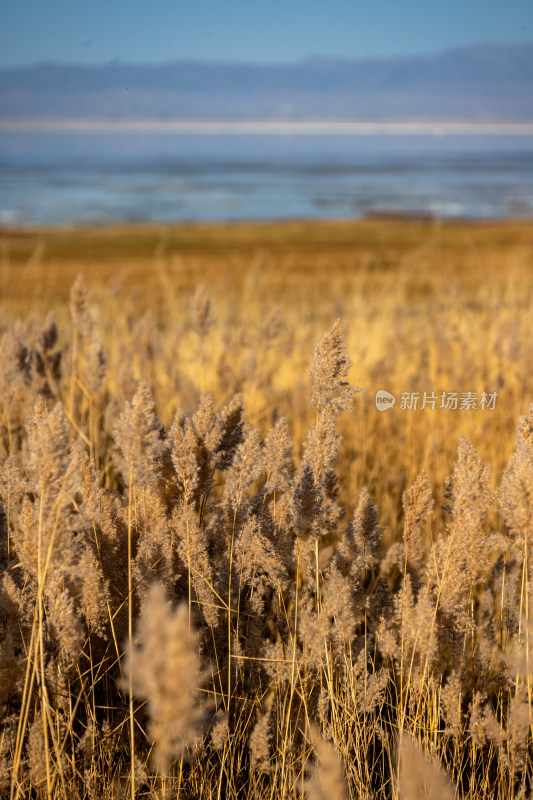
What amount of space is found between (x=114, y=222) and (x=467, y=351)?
26.2 meters

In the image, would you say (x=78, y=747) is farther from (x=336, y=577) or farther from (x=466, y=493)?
(x=466, y=493)

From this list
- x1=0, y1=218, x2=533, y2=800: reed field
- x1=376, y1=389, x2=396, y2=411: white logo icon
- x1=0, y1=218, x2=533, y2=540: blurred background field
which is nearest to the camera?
x1=0, y1=218, x2=533, y2=800: reed field

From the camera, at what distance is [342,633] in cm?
160

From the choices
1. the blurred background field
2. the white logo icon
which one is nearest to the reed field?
the blurred background field

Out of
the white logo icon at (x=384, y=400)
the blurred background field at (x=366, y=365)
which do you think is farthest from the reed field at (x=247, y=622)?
the white logo icon at (x=384, y=400)

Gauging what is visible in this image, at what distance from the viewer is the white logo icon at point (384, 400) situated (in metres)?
4.13

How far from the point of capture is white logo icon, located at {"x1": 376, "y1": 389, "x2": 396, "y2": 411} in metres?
4.13

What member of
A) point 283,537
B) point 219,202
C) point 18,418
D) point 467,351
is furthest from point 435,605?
point 219,202

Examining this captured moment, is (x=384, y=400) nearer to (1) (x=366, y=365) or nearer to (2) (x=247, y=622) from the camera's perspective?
(1) (x=366, y=365)

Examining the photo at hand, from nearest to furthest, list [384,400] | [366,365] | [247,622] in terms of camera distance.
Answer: [247,622]
[384,400]
[366,365]

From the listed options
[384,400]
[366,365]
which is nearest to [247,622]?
[384,400]

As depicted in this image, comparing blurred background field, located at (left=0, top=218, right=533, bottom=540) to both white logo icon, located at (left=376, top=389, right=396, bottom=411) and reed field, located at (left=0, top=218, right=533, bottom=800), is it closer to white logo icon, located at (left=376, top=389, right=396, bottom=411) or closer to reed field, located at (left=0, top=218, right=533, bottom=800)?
white logo icon, located at (left=376, top=389, right=396, bottom=411)

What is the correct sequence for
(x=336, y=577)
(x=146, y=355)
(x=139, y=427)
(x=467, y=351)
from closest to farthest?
(x=139, y=427)
(x=336, y=577)
(x=146, y=355)
(x=467, y=351)

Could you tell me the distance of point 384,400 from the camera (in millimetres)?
4180
